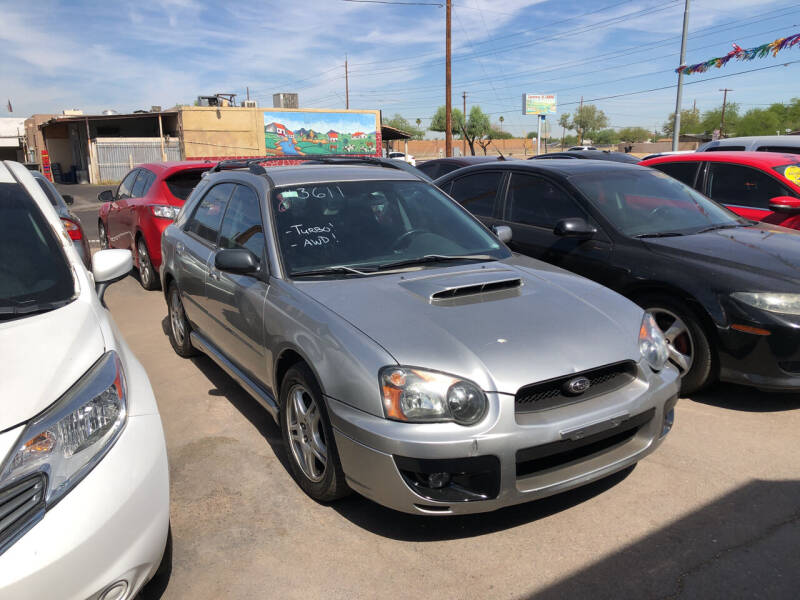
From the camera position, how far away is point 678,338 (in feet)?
14.4

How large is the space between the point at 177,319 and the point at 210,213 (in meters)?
1.22

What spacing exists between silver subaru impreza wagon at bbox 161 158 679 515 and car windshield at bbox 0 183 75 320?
2.99 feet

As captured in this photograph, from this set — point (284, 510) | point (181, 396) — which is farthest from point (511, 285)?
point (181, 396)

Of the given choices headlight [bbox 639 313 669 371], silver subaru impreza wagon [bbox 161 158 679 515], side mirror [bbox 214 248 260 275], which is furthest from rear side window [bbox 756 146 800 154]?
side mirror [bbox 214 248 260 275]

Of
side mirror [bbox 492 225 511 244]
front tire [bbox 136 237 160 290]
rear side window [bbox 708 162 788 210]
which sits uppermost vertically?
rear side window [bbox 708 162 788 210]

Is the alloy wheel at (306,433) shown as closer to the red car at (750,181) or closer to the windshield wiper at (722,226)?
the windshield wiper at (722,226)

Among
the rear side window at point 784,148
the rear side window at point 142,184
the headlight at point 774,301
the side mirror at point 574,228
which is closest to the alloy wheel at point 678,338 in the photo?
the headlight at point 774,301

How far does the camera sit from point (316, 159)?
5.06 m

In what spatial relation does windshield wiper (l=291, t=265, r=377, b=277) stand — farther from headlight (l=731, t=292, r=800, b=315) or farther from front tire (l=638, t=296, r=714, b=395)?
headlight (l=731, t=292, r=800, b=315)

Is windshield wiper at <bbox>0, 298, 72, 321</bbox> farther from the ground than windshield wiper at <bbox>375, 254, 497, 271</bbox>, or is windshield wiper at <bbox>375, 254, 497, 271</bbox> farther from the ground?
windshield wiper at <bbox>0, 298, 72, 321</bbox>

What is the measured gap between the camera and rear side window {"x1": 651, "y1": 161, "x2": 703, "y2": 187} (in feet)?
23.7

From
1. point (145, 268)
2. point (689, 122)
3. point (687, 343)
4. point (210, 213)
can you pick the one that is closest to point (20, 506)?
point (210, 213)

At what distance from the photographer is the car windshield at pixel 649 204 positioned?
5.04 metres

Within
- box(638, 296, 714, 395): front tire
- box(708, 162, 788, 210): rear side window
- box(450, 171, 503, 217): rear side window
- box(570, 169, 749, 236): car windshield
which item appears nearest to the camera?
box(638, 296, 714, 395): front tire
